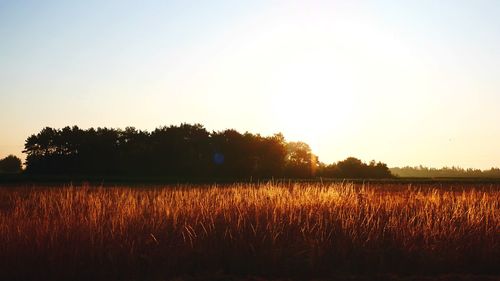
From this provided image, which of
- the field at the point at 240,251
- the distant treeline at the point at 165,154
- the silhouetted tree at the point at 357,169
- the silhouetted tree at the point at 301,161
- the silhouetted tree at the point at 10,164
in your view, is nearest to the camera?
the field at the point at 240,251

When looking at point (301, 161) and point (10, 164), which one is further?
point (10, 164)

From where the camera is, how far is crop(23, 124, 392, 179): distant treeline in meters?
64.8

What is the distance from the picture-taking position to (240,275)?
9438 millimetres

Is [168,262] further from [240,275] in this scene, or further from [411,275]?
[411,275]

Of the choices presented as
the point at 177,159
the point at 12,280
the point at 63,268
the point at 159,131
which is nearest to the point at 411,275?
the point at 63,268

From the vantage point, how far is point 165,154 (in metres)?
66.0

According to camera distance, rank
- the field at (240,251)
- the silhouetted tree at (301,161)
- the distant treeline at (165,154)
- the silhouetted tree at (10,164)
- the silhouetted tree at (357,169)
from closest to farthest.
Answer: the field at (240,251), the distant treeline at (165,154), the silhouetted tree at (301,161), the silhouetted tree at (357,169), the silhouetted tree at (10,164)

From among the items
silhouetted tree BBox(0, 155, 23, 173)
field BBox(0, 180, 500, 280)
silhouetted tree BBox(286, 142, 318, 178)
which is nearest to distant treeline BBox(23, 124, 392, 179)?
silhouetted tree BBox(286, 142, 318, 178)

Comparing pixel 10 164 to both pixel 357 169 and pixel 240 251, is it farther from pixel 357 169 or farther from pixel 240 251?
pixel 240 251

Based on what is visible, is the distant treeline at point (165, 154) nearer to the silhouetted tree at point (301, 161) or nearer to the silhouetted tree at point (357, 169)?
the silhouetted tree at point (301, 161)

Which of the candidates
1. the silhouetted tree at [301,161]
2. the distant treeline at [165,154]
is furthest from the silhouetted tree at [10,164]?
the silhouetted tree at [301,161]

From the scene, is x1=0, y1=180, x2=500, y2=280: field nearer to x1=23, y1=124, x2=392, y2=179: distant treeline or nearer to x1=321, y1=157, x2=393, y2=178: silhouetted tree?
x1=23, y1=124, x2=392, y2=179: distant treeline

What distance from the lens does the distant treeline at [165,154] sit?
64.8 m

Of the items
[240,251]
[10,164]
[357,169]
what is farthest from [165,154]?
[10,164]
